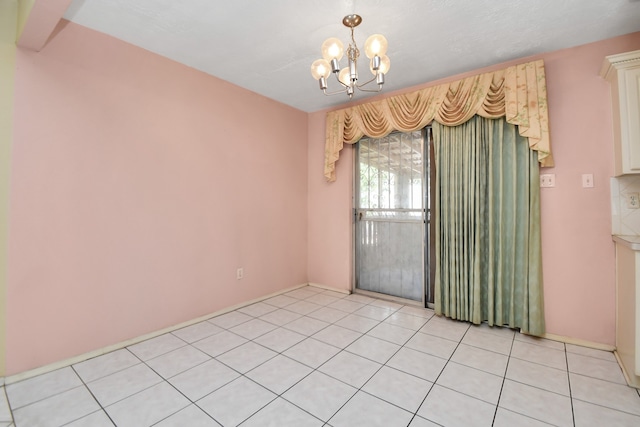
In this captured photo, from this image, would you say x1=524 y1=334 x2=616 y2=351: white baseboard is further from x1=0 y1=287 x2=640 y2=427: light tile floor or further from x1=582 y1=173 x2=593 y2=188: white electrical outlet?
x1=582 y1=173 x2=593 y2=188: white electrical outlet

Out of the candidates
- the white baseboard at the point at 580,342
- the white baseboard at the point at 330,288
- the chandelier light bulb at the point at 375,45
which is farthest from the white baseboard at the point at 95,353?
the white baseboard at the point at 580,342

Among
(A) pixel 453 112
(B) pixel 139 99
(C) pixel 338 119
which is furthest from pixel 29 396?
(A) pixel 453 112

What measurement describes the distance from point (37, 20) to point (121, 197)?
118 cm

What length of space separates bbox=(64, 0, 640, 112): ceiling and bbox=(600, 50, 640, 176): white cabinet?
0.30 meters

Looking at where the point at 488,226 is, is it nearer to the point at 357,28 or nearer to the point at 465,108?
the point at 465,108

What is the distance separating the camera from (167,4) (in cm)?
188

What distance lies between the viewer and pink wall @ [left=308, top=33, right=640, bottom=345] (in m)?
2.24

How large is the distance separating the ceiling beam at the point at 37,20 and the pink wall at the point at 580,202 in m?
3.42

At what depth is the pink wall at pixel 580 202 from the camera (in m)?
2.24

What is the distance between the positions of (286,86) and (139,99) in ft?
4.73

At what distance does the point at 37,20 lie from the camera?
1.67m

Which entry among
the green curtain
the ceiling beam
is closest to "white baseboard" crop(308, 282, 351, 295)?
the green curtain

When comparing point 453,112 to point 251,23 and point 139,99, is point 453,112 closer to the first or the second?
point 251,23

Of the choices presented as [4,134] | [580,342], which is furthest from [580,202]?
[4,134]
